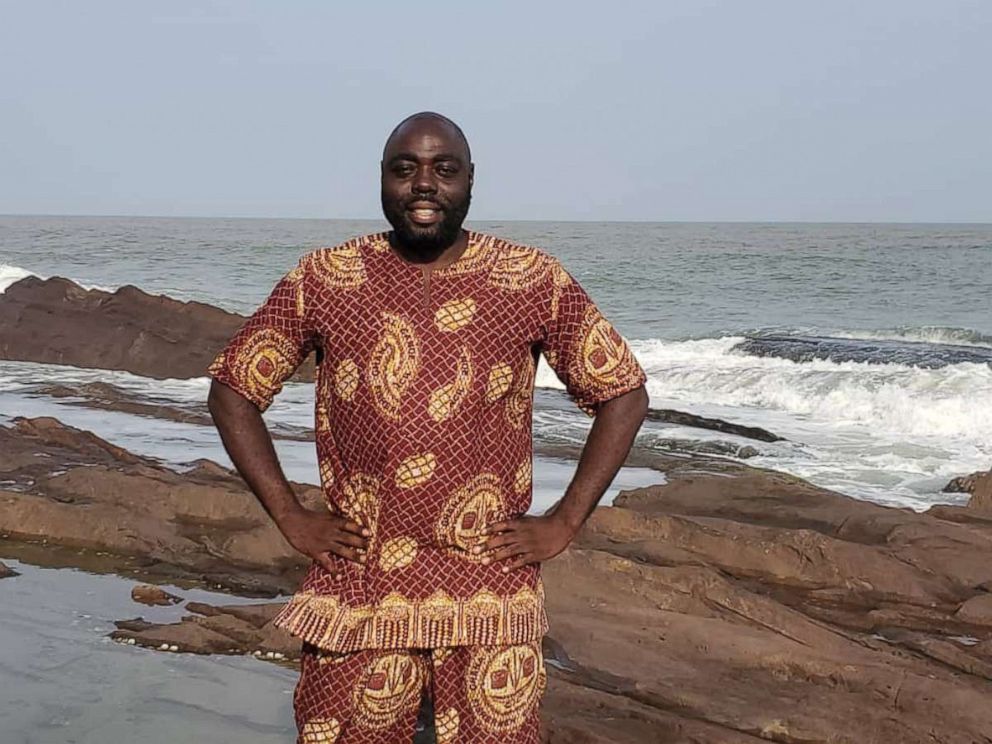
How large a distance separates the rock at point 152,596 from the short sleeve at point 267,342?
127 inches

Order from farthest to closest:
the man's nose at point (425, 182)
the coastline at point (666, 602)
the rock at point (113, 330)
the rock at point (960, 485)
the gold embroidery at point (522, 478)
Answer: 1. the rock at point (113, 330)
2. the rock at point (960, 485)
3. the coastline at point (666, 602)
4. the gold embroidery at point (522, 478)
5. the man's nose at point (425, 182)

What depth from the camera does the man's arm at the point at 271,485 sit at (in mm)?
2588

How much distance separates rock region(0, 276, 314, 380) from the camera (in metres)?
15.6

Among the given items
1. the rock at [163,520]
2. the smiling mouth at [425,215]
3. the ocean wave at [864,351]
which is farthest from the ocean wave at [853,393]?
the smiling mouth at [425,215]

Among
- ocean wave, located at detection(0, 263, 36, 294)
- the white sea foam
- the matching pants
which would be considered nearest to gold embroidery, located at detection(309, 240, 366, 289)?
the matching pants

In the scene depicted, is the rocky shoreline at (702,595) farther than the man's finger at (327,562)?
Yes

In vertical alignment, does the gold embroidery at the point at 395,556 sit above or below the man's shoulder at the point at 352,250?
below

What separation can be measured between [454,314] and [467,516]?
43 cm

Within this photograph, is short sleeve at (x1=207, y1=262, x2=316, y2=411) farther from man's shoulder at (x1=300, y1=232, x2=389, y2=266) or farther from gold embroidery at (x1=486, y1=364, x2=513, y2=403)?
gold embroidery at (x1=486, y1=364, x2=513, y2=403)

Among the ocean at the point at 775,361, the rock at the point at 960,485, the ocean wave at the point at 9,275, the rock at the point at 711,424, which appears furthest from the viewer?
the ocean wave at the point at 9,275

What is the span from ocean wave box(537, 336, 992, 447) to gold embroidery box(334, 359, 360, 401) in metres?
11.0

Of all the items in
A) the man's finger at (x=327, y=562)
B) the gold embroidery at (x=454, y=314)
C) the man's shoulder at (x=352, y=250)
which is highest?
the man's shoulder at (x=352, y=250)

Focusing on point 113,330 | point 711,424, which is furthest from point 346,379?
point 113,330

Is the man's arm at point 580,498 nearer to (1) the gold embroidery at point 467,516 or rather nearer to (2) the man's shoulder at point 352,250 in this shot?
(1) the gold embroidery at point 467,516
